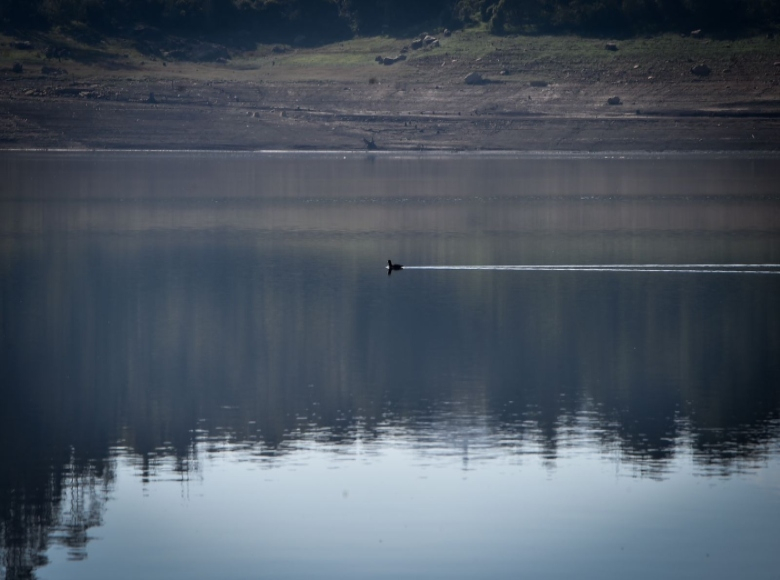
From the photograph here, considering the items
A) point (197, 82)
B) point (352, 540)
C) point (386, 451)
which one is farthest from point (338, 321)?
point (197, 82)

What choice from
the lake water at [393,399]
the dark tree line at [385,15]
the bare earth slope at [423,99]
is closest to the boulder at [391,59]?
the bare earth slope at [423,99]

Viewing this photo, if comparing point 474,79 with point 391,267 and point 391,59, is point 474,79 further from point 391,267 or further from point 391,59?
point 391,267

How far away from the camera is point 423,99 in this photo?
9556 cm

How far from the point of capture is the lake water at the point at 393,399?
37.7 feet

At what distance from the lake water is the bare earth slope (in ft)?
171

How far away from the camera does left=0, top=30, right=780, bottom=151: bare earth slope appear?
290 ft

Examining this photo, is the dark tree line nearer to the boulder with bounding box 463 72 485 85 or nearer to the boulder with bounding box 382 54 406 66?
the boulder with bounding box 382 54 406 66

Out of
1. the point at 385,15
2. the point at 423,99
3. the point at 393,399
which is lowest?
the point at 393,399

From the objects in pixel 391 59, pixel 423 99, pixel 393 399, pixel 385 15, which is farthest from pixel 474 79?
pixel 393 399

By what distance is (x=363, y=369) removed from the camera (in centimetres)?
1828

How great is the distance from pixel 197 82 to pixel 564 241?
67999mm

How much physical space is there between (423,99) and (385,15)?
3053cm

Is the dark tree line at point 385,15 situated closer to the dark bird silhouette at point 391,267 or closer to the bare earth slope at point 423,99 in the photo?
the bare earth slope at point 423,99

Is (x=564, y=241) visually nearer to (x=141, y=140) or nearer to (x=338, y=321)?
(x=338, y=321)
